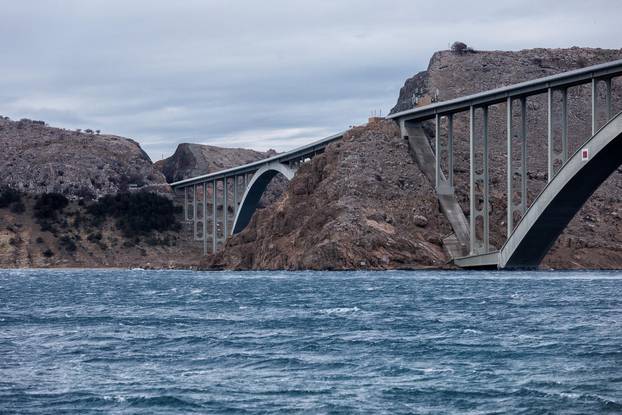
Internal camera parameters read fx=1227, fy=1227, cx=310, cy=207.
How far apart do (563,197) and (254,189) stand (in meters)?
62.6

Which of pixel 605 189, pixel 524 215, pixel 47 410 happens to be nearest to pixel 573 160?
pixel 524 215

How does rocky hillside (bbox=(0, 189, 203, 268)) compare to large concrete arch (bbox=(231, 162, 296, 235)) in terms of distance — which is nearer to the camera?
large concrete arch (bbox=(231, 162, 296, 235))

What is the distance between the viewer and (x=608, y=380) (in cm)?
2817

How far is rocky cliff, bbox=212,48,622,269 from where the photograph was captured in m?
106

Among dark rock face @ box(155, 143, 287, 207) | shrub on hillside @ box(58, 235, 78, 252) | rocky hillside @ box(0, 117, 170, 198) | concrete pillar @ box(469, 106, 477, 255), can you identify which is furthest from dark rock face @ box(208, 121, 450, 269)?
dark rock face @ box(155, 143, 287, 207)

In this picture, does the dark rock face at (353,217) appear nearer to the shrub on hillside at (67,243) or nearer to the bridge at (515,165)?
the bridge at (515,165)

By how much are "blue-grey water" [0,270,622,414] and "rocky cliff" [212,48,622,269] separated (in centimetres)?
4446

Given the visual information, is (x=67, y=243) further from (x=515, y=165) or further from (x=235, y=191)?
(x=515, y=165)

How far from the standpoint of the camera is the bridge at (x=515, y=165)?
82188mm

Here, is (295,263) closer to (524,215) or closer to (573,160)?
(524,215)

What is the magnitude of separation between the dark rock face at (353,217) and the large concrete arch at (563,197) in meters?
10.1

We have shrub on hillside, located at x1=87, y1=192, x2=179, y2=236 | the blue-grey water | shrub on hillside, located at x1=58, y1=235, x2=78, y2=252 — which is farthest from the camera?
shrub on hillside, located at x1=87, y1=192, x2=179, y2=236

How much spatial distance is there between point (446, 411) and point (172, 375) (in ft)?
27.8

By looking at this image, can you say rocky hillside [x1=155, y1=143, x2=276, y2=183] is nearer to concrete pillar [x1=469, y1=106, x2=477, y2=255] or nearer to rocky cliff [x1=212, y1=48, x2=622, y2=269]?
rocky cliff [x1=212, y1=48, x2=622, y2=269]
